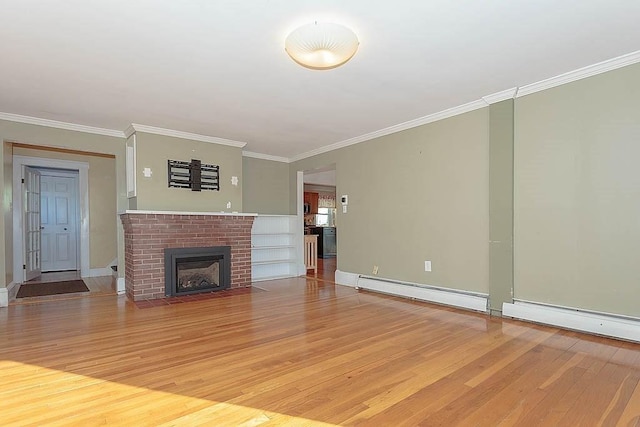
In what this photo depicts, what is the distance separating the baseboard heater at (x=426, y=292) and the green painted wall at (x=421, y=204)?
0.26 ft

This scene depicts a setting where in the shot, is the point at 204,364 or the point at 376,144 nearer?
the point at 204,364

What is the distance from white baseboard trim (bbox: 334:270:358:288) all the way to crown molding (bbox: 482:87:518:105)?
297 cm

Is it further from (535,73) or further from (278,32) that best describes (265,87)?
(535,73)

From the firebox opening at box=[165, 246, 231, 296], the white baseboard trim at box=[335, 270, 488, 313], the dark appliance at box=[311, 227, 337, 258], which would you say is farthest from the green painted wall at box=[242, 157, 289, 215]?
the dark appliance at box=[311, 227, 337, 258]

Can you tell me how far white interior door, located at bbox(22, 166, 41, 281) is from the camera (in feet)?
19.1

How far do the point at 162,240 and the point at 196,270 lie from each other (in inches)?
25.8

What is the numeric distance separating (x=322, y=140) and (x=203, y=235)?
2329mm

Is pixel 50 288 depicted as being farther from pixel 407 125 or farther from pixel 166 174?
pixel 407 125

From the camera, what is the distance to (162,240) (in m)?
4.62

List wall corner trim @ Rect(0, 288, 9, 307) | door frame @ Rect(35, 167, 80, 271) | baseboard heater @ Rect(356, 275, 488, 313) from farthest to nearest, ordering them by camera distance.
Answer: door frame @ Rect(35, 167, 80, 271) < wall corner trim @ Rect(0, 288, 9, 307) < baseboard heater @ Rect(356, 275, 488, 313)

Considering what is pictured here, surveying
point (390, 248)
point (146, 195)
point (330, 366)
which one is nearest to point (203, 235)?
point (146, 195)

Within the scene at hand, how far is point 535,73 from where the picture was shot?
302 centimetres

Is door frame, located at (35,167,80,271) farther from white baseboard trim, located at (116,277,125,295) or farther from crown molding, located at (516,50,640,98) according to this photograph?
crown molding, located at (516,50,640,98)

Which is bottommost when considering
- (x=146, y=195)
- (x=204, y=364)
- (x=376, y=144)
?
(x=204, y=364)
